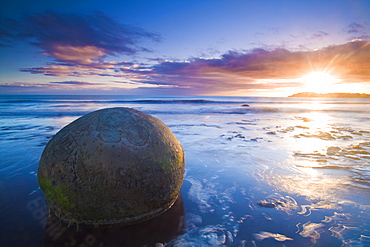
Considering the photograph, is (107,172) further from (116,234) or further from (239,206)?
(239,206)

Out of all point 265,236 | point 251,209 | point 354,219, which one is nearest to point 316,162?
point 354,219

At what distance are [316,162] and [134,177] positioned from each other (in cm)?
461

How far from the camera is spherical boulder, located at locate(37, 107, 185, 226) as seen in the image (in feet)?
8.14

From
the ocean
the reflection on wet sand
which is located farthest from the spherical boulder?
the ocean

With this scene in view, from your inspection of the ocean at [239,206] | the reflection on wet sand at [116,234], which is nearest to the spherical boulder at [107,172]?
the reflection on wet sand at [116,234]

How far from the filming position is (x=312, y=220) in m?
2.88

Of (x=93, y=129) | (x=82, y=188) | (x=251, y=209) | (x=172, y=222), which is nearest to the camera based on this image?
(x=82, y=188)

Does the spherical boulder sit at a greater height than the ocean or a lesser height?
greater

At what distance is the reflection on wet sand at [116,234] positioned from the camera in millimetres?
2475

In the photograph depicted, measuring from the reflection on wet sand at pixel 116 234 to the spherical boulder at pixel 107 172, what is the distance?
89 millimetres

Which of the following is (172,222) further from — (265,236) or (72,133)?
(72,133)

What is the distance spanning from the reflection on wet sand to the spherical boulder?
0.09 metres

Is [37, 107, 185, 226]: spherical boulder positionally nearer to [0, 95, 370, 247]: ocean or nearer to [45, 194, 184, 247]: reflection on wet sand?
[45, 194, 184, 247]: reflection on wet sand

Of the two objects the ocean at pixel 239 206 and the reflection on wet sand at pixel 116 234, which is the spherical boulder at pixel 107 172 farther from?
the ocean at pixel 239 206
